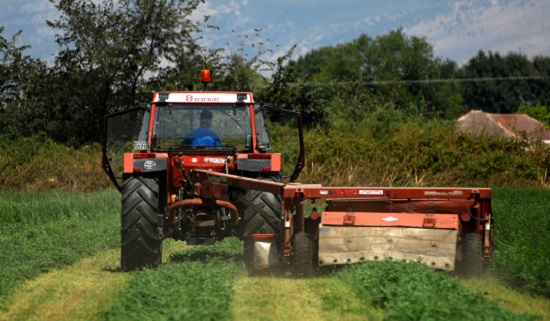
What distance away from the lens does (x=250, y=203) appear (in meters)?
10.2

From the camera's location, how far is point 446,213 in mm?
10273

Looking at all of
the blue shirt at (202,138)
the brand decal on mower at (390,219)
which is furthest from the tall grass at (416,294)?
the blue shirt at (202,138)

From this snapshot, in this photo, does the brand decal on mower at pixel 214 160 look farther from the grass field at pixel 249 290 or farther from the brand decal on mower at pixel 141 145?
the grass field at pixel 249 290

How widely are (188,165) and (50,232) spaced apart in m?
5.57

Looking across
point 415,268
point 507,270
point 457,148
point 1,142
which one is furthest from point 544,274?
point 1,142

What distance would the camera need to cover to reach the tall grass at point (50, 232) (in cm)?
1039

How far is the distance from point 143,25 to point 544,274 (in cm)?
2510

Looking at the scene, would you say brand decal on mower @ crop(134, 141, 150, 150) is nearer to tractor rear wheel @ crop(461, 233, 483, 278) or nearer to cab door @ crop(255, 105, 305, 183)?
cab door @ crop(255, 105, 305, 183)

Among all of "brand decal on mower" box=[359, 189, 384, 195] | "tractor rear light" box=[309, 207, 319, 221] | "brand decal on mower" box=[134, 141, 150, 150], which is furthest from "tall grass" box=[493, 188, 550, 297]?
"brand decal on mower" box=[134, 141, 150, 150]

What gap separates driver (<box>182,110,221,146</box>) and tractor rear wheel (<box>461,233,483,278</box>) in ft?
11.1

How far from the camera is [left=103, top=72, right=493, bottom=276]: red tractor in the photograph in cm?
970

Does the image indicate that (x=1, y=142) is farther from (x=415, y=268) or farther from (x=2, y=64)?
(x=415, y=268)

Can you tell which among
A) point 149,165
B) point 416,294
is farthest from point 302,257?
point 416,294

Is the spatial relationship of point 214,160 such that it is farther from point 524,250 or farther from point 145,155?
point 524,250
